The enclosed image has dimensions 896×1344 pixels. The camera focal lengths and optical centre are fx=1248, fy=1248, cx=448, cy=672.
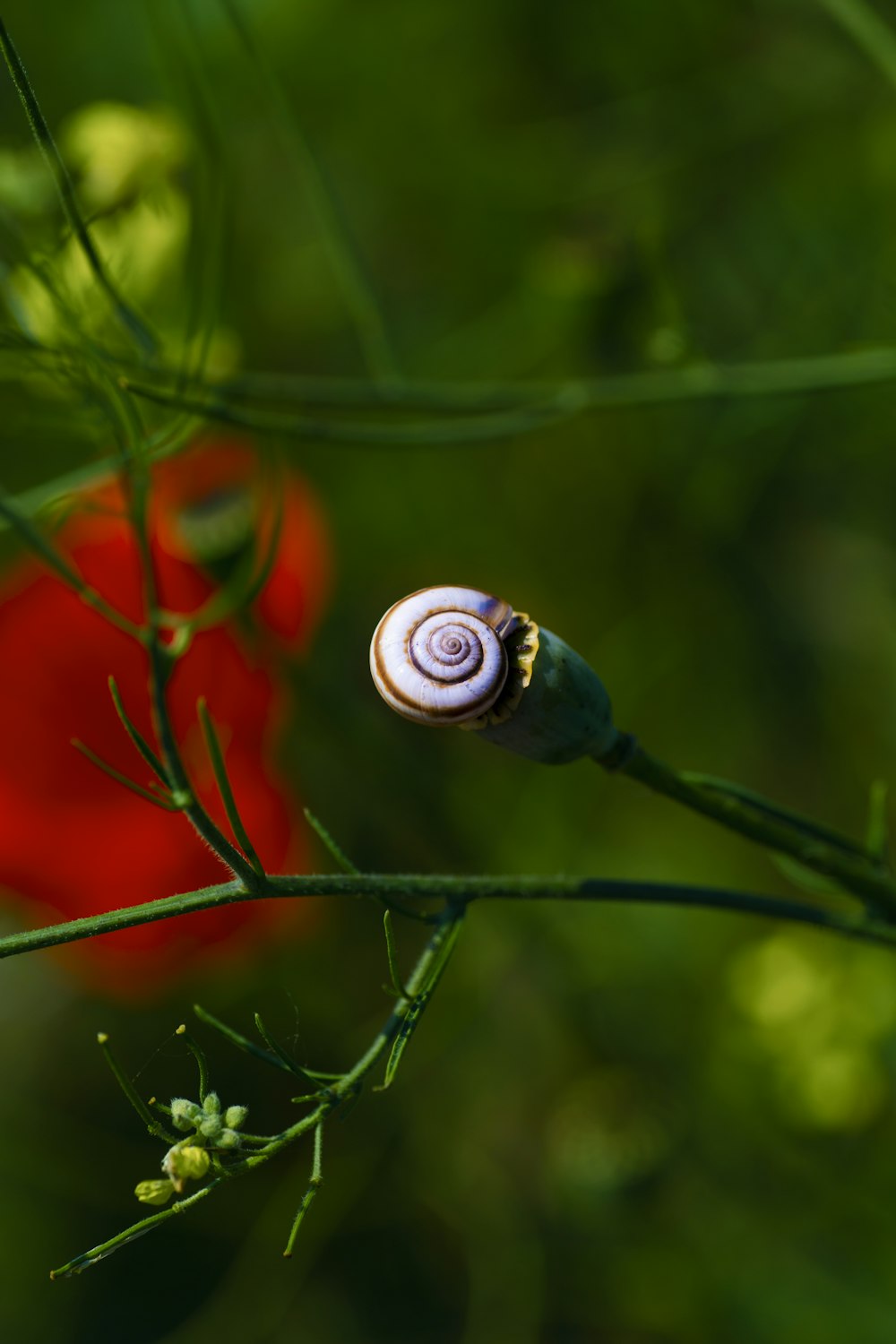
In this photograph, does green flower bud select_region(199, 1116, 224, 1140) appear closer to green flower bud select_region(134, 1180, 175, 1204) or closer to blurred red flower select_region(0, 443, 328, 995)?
green flower bud select_region(134, 1180, 175, 1204)

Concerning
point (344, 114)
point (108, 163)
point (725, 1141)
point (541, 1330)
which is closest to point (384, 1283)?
point (541, 1330)

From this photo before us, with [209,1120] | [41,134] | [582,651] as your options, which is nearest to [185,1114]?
[209,1120]

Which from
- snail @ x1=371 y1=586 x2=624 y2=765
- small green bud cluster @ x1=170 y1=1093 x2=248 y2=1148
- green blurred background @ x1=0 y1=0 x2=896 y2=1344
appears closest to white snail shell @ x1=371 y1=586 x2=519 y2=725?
snail @ x1=371 y1=586 x2=624 y2=765

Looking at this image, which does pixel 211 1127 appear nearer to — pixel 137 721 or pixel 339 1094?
pixel 339 1094

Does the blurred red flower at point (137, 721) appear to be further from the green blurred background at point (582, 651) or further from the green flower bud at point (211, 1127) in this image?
the green flower bud at point (211, 1127)

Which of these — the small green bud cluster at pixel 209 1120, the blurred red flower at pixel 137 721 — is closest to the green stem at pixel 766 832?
the small green bud cluster at pixel 209 1120

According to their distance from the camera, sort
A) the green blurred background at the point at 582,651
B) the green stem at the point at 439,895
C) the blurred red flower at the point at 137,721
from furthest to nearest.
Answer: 1. the green blurred background at the point at 582,651
2. the blurred red flower at the point at 137,721
3. the green stem at the point at 439,895
